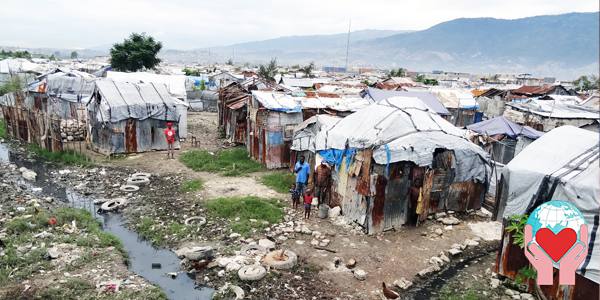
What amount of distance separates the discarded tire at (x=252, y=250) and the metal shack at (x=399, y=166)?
266 cm

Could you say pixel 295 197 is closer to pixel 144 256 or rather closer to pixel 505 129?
pixel 144 256

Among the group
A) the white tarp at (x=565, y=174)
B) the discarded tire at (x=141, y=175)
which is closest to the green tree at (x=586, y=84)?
the white tarp at (x=565, y=174)

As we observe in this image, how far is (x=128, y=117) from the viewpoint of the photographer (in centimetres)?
1622

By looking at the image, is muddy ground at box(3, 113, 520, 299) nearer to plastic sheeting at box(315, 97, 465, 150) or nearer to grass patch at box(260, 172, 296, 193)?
grass patch at box(260, 172, 296, 193)

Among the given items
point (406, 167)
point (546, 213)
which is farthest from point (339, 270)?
point (546, 213)

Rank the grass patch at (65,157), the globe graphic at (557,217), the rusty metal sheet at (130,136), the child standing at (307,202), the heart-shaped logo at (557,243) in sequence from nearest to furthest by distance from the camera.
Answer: the heart-shaped logo at (557,243), the globe graphic at (557,217), the child standing at (307,202), the grass patch at (65,157), the rusty metal sheet at (130,136)

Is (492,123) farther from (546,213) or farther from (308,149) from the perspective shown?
(546,213)

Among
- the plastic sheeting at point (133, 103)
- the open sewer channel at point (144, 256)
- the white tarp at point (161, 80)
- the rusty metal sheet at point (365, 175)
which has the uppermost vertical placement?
the white tarp at point (161, 80)

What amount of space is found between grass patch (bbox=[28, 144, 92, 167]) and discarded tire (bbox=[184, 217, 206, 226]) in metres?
7.15

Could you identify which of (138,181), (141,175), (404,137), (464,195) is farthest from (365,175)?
(141,175)

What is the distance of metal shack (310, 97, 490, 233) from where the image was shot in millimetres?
9404

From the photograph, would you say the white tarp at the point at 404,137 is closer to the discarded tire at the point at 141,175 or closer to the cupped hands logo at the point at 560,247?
the cupped hands logo at the point at 560,247

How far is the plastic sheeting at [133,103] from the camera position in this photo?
15945 millimetres

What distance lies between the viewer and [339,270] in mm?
7949
